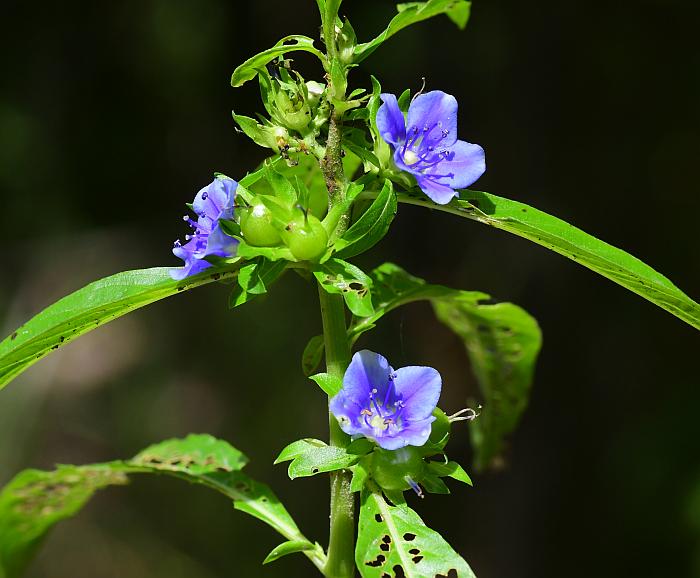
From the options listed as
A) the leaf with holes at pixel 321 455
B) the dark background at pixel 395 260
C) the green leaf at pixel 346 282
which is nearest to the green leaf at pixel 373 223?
the green leaf at pixel 346 282

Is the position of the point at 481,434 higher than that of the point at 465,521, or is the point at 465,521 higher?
the point at 481,434

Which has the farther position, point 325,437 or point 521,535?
point 325,437

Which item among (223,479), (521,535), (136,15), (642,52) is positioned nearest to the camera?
(223,479)


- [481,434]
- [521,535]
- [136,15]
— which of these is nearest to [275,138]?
[481,434]

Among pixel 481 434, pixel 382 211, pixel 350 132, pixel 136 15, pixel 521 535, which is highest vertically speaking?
pixel 136 15

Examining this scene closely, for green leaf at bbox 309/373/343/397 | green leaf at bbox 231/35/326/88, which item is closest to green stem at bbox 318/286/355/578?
green leaf at bbox 309/373/343/397

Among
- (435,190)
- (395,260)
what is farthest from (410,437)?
(395,260)

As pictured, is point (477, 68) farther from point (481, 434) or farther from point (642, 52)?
point (481, 434)
